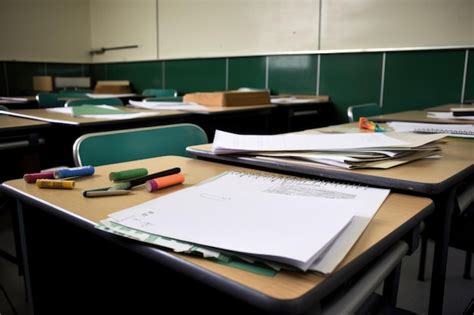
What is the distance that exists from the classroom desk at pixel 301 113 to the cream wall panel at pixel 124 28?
2.33 metres

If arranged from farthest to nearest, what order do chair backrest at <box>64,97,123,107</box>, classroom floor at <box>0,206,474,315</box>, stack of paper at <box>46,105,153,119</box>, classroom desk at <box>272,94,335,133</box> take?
classroom desk at <box>272,94,335,133</box> < chair backrest at <box>64,97,123,107</box> < stack of paper at <box>46,105,153,119</box> < classroom floor at <box>0,206,474,315</box>

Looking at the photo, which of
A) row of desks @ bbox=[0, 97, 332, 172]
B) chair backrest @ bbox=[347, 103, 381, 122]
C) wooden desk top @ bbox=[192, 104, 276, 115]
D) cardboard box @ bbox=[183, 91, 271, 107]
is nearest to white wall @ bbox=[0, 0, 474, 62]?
row of desks @ bbox=[0, 97, 332, 172]

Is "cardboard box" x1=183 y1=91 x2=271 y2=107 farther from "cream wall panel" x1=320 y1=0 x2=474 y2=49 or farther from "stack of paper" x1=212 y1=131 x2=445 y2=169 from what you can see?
"stack of paper" x1=212 y1=131 x2=445 y2=169

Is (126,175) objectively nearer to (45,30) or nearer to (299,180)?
(299,180)

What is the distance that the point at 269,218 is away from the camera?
0.61 metres

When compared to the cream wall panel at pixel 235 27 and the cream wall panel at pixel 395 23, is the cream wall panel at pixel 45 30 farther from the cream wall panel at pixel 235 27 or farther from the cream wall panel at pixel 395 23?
the cream wall panel at pixel 395 23

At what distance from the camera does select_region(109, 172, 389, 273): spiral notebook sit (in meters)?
0.50

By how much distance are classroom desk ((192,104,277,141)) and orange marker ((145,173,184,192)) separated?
157cm

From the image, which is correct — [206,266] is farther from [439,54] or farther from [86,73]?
[86,73]

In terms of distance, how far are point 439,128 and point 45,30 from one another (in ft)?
18.4

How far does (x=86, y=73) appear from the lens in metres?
6.21

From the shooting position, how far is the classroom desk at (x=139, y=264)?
0.46 m

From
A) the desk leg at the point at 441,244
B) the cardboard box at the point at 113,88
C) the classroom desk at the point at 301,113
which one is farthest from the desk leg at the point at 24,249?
the cardboard box at the point at 113,88

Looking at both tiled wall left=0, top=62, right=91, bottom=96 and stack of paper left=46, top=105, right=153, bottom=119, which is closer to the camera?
stack of paper left=46, top=105, right=153, bottom=119
